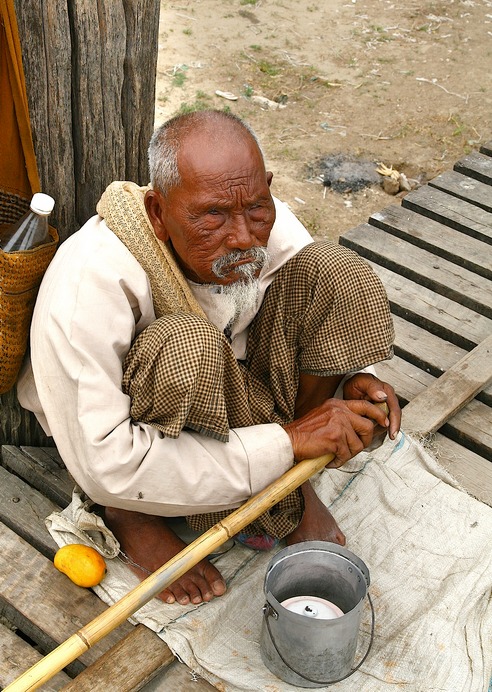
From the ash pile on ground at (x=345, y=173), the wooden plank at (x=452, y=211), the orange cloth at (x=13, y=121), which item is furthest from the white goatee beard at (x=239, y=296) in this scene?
the ash pile on ground at (x=345, y=173)

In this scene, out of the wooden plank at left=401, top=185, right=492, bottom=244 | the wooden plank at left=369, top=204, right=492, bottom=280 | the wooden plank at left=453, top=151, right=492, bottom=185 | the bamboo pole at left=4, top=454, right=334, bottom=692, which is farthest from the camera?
the wooden plank at left=453, top=151, right=492, bottom=185

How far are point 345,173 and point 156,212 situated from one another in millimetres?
3162

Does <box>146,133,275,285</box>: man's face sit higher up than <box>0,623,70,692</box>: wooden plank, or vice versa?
<box>146,133,275,285</box>: man's face

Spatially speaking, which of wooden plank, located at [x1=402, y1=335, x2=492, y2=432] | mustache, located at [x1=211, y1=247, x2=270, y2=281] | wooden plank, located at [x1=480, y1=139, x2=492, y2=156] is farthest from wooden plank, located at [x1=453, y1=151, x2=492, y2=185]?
mustache, located at [x1=211, y1=247, x2=270, y2=281]

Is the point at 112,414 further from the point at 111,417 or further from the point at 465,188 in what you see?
the point at 465,188

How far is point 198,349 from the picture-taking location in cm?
206

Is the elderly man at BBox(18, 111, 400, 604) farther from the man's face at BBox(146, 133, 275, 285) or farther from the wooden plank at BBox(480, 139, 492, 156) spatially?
the wooden plank at BBox(480, 139, 492, 156)

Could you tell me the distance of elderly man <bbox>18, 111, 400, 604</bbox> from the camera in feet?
6.82

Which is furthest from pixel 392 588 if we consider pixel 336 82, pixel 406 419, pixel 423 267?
pixel 336 82

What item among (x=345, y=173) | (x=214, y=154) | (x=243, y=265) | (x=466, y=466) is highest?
(x=214, y=154)

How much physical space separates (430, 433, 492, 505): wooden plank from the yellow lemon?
1213 mm

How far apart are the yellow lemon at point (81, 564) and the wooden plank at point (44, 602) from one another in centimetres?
4

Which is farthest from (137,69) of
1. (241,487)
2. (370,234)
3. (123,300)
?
(370,234)

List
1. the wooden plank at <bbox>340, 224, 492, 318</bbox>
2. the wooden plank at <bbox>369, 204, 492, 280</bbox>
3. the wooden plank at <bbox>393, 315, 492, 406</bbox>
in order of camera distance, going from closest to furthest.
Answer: the wooden plank at <bbox>393, 315, 492, 406</bbox>
the wooden plank at <bbox>340, 224, 492, 318</bbox>
the wooden plank at <bbox>369, 204, 492, 280</bbox>
